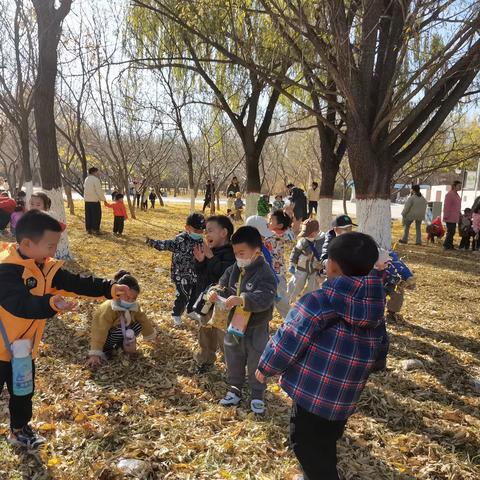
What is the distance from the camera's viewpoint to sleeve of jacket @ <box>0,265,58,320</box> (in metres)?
2.42

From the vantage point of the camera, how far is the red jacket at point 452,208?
12680 mm

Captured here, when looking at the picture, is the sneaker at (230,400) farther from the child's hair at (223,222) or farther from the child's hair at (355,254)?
the child's hair at (355,254)

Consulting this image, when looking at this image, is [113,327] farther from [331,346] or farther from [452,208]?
[452,208]

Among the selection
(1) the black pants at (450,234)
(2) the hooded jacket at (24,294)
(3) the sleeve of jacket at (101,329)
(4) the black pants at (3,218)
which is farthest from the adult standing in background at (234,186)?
(2) the hooded jacket at (24,294)

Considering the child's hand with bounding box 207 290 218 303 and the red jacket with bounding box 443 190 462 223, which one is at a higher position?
the red jacket with bounding box 443 190 462 223

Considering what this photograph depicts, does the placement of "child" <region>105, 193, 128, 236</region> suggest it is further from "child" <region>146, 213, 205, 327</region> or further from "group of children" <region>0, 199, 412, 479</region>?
"group of children" <region>0, 199, 412, 479</region>

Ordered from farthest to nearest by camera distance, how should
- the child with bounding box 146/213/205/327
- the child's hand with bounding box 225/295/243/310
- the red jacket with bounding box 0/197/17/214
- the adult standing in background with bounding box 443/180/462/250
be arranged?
1. the adult standing in background with bounding box 443/180/462/250
2. the red jacket with bounding box 0/197/17/214
3. the child with bounding box 146/213/205/327
4. the child's hand with bounding box 225/295/243/310

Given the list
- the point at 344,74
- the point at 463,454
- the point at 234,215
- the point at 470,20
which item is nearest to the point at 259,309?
the point at 463,454

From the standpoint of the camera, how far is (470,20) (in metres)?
5.02

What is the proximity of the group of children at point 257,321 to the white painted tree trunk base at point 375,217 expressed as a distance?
2.38 metres

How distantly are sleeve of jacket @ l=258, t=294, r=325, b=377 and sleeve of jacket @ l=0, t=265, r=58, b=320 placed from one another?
129 cm

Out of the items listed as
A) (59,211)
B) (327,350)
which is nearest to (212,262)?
(327,350)

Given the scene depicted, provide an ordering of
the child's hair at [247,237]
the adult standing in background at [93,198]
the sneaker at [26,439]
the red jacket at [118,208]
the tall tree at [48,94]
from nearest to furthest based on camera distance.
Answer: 1. the sneaker at [26,439]
2. the child's hair at [247,237]
3. the tall tree at [48,94]
4. the adult standing in background at [93,198]
5. the red jacket at [118,208]

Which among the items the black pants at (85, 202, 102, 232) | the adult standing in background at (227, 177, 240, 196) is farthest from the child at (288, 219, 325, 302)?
the adult standing in background at (227, 177, 240, 196)
